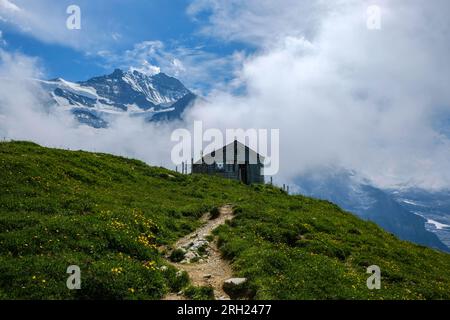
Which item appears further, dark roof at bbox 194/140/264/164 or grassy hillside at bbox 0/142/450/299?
dark roof at bbox 194/140/264/164

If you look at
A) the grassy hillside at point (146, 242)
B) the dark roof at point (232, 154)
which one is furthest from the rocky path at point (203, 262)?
the dark roof at point (232, 154)

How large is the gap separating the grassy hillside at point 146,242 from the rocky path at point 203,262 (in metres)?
0.64

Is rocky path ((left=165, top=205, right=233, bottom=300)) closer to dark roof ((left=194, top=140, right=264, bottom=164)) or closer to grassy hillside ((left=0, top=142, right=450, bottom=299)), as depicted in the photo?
grassy hillside ((left=0, top=142, right=450, bottom=299))

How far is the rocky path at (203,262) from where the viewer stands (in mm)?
19173

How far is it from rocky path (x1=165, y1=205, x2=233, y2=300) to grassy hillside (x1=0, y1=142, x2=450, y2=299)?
2.10 feet

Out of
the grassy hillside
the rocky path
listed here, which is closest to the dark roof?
the grassy hillside

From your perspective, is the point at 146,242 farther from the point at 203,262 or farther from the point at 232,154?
the point at 232,154

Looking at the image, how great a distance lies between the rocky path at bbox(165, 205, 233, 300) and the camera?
62.9 ft

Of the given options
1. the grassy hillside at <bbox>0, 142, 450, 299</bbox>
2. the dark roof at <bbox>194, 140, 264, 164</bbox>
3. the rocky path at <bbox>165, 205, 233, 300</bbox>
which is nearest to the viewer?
the grassy hillside at <bbox>0, 142, 450, 299</bbox>

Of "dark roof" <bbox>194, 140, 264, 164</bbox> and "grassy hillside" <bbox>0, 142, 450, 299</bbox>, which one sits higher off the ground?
"dark roof" <bbox>194, 140, 264, 164</bbox>

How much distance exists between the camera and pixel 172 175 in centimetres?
4731

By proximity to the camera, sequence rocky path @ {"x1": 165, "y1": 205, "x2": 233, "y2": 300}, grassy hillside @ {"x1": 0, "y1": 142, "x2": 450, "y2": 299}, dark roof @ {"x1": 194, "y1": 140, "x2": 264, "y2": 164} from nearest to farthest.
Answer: grassy hillside @ {"x1": 0, "y1": 142, "x2": 450, "y2": 299} < rocky path @ {"x1": 165, "y1": 205, "x2": 233, "y2": 300} < dark roof @ {"x1": 194, "y1": 140, "x2": 264, "y2": 164}

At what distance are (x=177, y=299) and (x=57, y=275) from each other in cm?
460
